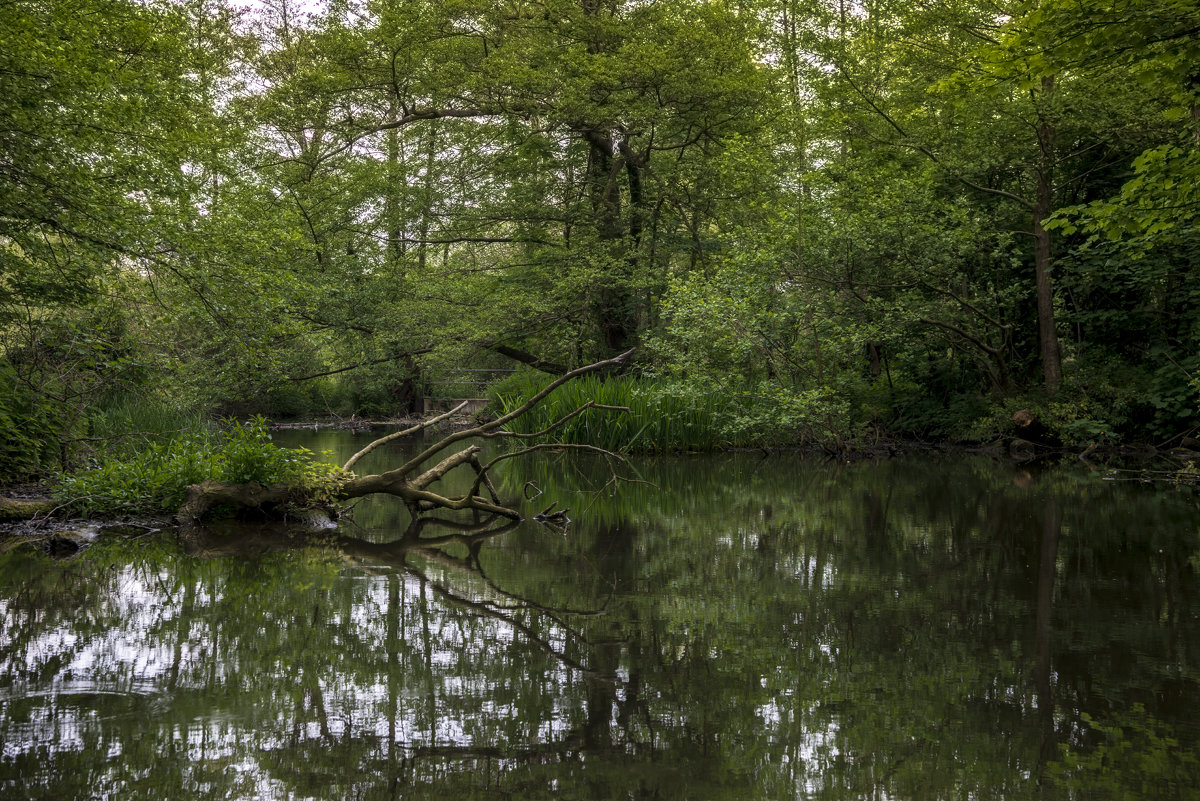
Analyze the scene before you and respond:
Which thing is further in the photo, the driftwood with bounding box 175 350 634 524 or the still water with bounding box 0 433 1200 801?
the driftwood with bounding box 175 350 634 524

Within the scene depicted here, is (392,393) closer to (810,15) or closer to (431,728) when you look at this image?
(810,15)

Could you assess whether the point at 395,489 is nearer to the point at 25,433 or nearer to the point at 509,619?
the point at 25,433

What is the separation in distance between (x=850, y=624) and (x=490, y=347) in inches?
587

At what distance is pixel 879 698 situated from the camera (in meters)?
3.18

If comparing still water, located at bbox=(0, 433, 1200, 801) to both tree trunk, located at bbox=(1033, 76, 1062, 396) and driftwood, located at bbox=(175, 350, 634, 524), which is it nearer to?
driftwood, located at bbox=(175, 350, 634, 524)

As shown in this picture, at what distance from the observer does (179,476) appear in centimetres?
755

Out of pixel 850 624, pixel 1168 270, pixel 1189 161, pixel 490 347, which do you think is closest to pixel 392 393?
pixel 490 347

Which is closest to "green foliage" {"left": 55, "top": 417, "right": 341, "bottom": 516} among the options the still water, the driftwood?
the driftwood

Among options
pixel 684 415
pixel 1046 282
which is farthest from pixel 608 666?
pixel 1046 282

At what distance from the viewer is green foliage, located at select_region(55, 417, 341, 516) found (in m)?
7.39

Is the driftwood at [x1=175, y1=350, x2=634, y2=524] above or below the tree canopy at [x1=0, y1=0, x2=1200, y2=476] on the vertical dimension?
below

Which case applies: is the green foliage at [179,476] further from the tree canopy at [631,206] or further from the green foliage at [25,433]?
the tree canopy at [631,206]

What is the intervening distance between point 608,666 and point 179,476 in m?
5.30

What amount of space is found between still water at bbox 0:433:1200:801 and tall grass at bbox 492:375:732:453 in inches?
296
